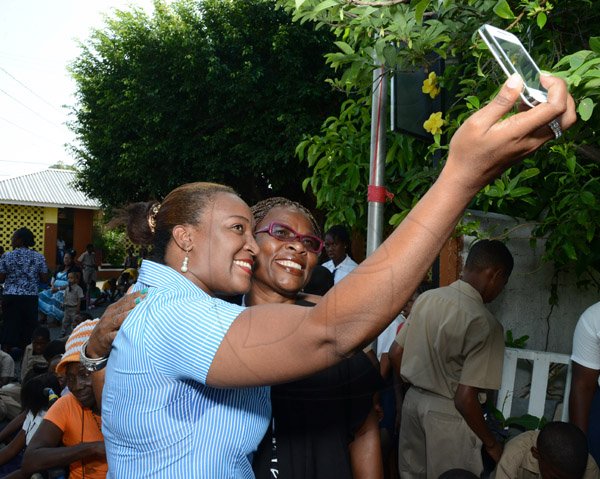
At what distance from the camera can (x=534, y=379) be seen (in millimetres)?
3727

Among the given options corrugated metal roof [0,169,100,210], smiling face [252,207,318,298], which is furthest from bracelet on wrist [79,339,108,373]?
Answer: corrugated metal roof [0,169,100,210]

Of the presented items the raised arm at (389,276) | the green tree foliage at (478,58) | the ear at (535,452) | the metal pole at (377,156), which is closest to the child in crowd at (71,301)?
the green tree foliage at (478,58)

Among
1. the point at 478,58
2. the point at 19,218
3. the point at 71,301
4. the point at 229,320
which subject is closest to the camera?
the point at 229,320

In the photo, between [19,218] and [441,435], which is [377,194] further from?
[19,218]

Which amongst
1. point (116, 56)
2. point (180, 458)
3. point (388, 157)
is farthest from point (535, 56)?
point (116, 56)

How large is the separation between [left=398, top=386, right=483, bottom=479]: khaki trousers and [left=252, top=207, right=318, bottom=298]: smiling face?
4.93 ft

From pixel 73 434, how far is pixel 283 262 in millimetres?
1747

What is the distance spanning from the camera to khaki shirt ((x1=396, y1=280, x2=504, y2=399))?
3.00 metres

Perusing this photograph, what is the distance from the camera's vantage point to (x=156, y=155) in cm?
1391

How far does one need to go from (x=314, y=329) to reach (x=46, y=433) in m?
2.52

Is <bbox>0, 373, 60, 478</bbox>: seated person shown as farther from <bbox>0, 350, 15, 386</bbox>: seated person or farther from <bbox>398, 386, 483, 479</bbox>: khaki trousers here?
<bbox>0, 350, 15, 386</bbox>: seated person

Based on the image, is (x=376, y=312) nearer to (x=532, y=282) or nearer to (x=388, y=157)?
(x=388, y=157)

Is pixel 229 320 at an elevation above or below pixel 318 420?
above

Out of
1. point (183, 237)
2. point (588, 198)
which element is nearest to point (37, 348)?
point (588, 198)
